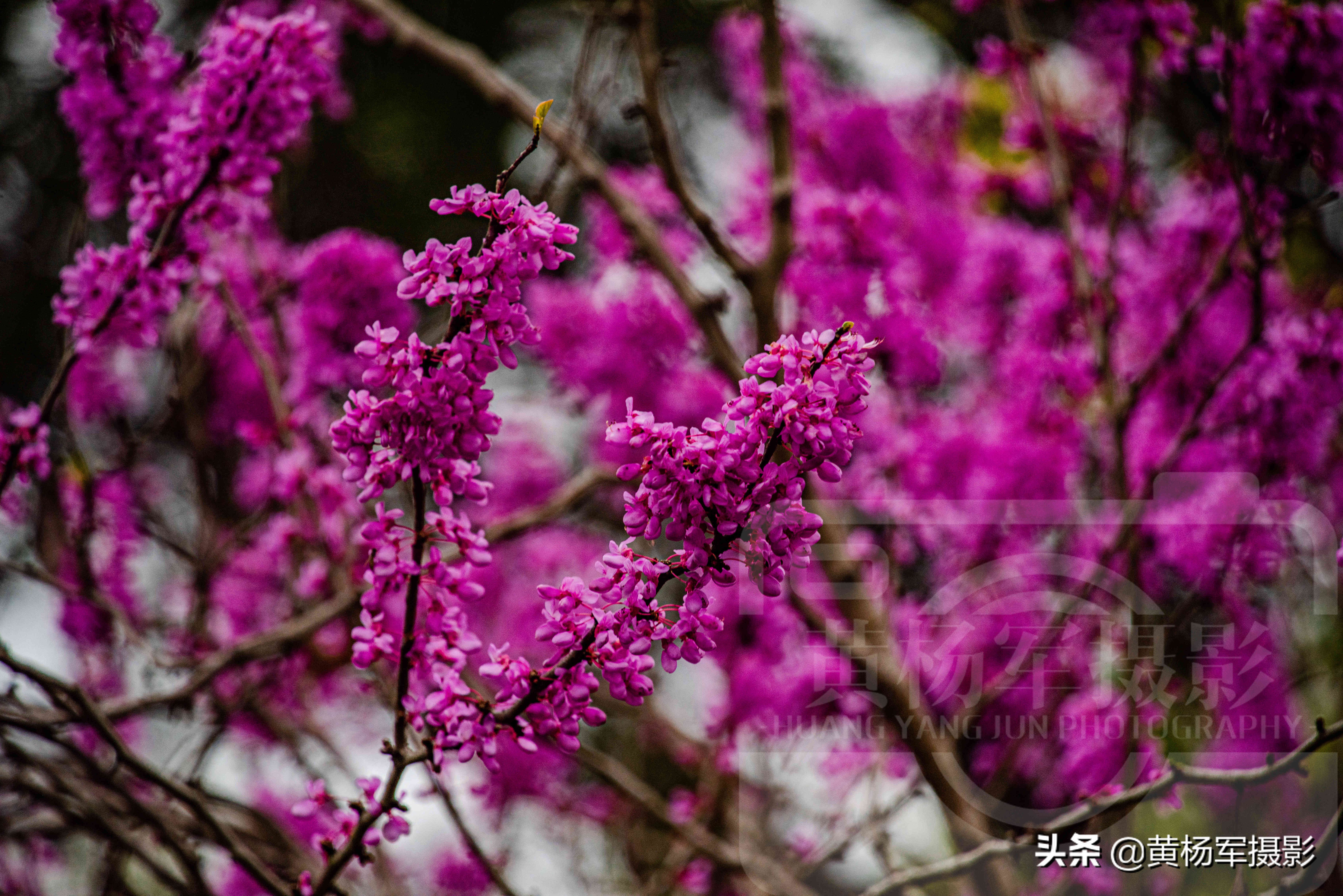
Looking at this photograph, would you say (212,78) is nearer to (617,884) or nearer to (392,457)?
(392,457)

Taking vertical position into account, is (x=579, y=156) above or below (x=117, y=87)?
above

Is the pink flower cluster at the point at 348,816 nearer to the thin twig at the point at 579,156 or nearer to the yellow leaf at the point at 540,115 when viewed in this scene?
the yellow leaf at the point at 540,115

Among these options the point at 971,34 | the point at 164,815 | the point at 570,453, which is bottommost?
the point at 164,815

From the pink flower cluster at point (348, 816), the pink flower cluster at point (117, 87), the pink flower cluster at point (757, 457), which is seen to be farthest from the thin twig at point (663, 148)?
the pink flower cluster at point (348, 816)

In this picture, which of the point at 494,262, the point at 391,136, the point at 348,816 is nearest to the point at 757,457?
the point at 494,262

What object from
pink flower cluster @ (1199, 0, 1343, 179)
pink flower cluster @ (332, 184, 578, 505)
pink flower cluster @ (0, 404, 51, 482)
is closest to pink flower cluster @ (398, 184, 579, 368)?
pink flower cluster @ (332, 184, 578, 505)

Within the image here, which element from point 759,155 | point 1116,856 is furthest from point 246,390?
point 1116,856

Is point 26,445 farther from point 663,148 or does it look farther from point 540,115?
point 663,148

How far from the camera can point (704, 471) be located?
0.98 m

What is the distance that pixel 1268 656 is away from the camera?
2791 mm

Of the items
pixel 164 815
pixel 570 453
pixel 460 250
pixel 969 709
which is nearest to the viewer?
pixel 460 250

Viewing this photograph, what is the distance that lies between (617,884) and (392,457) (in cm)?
268

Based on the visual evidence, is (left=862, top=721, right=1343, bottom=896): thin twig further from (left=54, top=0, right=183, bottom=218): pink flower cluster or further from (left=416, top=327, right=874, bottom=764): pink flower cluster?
(left=54, top=0, right=183, bottom=218): pink flower cluster

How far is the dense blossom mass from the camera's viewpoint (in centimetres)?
109
